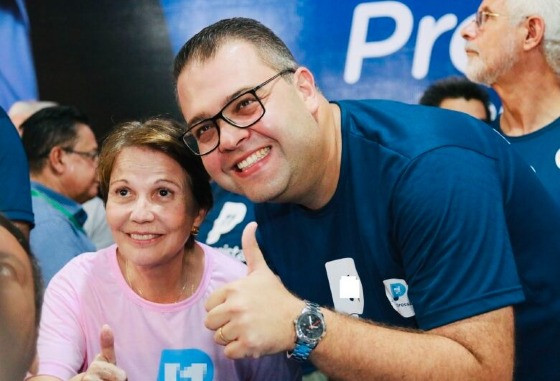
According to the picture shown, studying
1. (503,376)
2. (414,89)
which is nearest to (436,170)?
(503,376)

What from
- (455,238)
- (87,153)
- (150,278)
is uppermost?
(455,238)

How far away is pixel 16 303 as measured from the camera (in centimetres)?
45

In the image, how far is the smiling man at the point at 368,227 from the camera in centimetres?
124

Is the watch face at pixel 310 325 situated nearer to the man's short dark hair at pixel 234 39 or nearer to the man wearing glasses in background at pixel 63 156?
the man's short dark hair at pixel 234 39

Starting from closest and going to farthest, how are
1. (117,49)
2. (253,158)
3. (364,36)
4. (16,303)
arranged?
(16,303) → (253,158) → (364,36) → (117,49)

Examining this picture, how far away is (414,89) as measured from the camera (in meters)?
2.72

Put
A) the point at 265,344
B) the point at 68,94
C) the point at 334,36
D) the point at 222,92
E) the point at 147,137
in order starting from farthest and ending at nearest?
the point at 68,94
the point at 334,36
the point at 147,137
the point at 222,92
the point at 265,344

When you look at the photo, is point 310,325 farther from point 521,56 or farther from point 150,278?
point 521,56

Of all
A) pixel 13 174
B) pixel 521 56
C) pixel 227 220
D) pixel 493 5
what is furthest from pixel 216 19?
pixel 13 174

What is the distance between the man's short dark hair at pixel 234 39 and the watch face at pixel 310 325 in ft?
1.70

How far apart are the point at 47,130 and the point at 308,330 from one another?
6.54 feet

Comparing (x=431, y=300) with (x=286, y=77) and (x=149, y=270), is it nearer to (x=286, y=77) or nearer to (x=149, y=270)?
(x=286, y=77)

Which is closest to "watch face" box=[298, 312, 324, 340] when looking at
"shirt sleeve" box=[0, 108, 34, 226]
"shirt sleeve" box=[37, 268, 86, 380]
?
"shirt sleeve" box=[37, 268, 86, 380]

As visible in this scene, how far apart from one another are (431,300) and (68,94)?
78.4 inches
